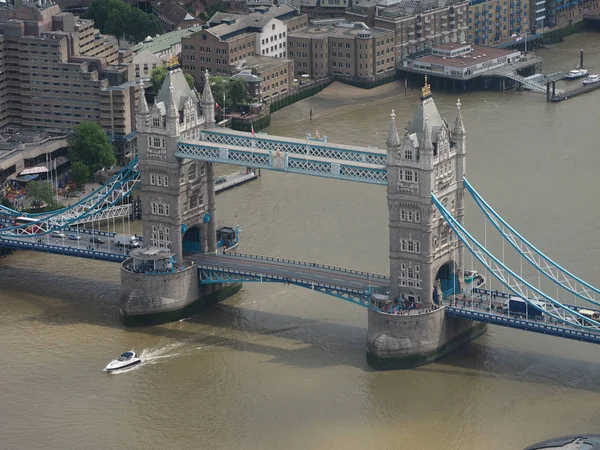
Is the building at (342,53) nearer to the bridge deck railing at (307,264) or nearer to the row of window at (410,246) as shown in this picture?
the bridge deck railing at (307,264)

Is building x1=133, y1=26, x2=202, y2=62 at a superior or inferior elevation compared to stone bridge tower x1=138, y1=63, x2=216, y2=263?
inferior

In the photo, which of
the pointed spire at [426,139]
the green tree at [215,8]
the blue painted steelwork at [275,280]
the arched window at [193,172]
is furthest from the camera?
the green tree at [215,8]

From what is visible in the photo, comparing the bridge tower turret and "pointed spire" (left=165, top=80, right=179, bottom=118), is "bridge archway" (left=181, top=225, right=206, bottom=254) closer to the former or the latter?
the bridge tower turret

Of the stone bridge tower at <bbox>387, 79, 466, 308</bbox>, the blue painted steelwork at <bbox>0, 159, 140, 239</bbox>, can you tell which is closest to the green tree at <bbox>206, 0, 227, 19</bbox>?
the blue painted steelwork at <bbox>0, 159, 140, 239</bbox>

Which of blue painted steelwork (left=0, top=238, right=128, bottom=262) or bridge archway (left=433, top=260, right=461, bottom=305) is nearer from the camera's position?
bridge archway (left=433, top=260, right=461, bottom=305)

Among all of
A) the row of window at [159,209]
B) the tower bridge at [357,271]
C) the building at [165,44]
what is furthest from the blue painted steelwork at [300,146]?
the building at [165,44]

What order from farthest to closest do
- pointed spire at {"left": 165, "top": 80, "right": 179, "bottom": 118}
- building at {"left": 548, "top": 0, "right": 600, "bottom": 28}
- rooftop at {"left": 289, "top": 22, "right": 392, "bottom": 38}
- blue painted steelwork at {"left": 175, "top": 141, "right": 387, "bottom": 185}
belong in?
1. building at {"left": 548, "top": 0, "right": 600, "bottom": 28}
2. rooftop at {"left": 289, "top": 22, "right": 392, "bottom": 38}
3. pointed spire at {"left": 165, "top": 80, "right": 179, "bottom": 118}
4. blue painted steelwork at {"left": 175, "top": 141, "right": 387, "bottom": 185}

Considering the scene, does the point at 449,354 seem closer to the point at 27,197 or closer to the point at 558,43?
the point at 27,197
